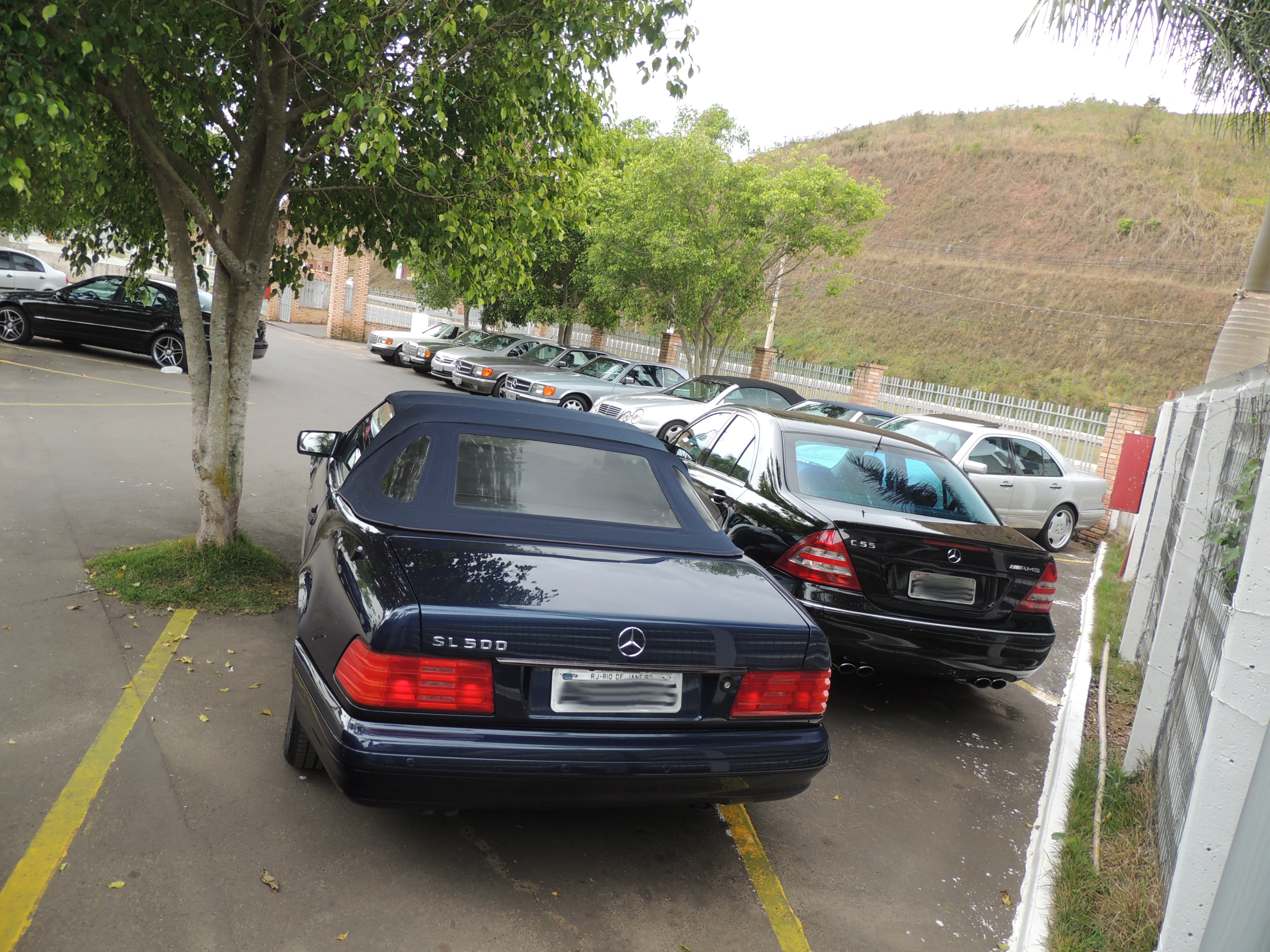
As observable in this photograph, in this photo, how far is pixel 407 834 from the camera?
134 inches

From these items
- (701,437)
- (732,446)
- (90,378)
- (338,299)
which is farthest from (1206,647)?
(338,299)

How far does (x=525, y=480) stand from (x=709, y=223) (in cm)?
1708

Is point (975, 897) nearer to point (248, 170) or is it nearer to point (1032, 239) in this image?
point (248, 170)

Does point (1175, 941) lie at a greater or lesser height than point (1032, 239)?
lesser

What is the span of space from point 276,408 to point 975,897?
13012 millimetres

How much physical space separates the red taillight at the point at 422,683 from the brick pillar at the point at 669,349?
2554cm

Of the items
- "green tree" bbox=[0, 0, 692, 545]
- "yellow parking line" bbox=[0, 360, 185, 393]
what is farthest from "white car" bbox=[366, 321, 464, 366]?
"green tree" bbox=[0, 0, 692, 545]

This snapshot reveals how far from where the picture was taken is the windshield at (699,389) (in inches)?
591

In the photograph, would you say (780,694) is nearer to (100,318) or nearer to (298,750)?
(298,750)

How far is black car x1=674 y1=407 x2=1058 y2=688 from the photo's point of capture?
4.81m

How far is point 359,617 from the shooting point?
9.64ft

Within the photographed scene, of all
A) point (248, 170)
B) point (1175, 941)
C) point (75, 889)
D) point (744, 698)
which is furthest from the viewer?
point (248, 170)

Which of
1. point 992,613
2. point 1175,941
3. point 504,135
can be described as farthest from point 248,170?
point 1175,941

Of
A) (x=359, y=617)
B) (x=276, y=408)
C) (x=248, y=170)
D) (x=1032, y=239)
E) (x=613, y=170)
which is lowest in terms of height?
(x=276, y=408)
